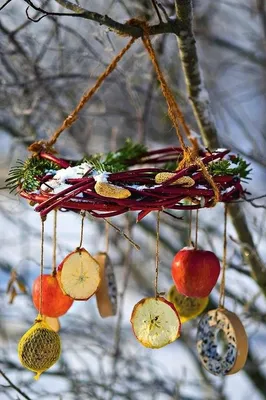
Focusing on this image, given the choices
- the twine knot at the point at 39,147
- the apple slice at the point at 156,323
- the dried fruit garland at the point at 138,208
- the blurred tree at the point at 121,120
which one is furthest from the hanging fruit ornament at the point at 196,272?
the twine knot at the point at 39,147

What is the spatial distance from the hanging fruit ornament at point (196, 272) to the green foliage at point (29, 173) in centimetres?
30

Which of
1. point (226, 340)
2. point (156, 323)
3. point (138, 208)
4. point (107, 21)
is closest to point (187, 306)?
point (226, 340)

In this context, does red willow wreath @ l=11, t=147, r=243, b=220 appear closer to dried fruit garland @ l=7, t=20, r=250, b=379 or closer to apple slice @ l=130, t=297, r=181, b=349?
dried fruit garland @ l=7, t=20, r=250, b=379

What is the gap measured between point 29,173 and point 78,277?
0.66 feet

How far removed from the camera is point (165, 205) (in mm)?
987

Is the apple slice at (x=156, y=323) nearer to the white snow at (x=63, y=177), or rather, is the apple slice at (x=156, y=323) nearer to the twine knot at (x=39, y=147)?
the white snow at (x=63, y=177)

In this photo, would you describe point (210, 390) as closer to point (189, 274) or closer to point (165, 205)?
point (189, 274)

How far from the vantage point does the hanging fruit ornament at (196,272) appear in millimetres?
1160

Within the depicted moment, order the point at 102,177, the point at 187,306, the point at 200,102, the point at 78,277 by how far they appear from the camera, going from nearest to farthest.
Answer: the point at 102,177 < the point at 78,277 < the point at 187,306 < the point at 200,102

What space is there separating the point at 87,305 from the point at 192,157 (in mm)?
2388

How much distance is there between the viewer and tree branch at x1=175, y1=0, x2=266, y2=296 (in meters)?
1.22

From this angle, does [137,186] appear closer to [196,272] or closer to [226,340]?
[196,272]

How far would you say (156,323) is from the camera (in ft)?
3.47

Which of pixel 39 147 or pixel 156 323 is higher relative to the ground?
pixel 39 147
